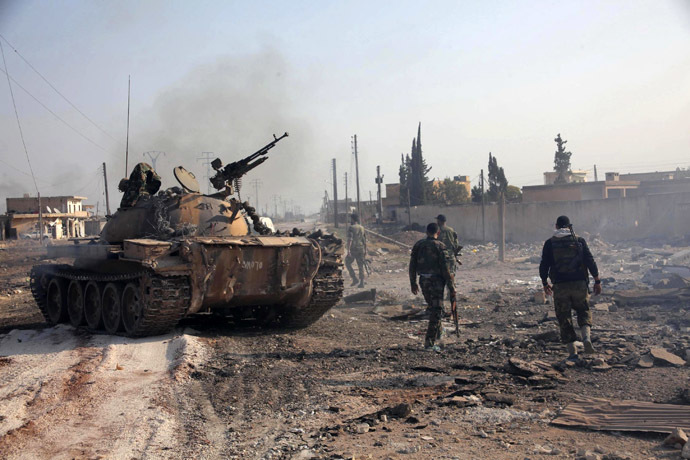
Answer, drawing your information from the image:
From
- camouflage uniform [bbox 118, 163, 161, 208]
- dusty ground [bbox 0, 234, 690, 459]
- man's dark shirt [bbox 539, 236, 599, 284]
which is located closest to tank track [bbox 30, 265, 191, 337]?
dusty ground [bbox 0, 234, 690, 459]

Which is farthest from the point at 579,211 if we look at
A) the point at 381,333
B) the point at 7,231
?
the point at 7,231

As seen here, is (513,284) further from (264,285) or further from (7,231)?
(7,231)

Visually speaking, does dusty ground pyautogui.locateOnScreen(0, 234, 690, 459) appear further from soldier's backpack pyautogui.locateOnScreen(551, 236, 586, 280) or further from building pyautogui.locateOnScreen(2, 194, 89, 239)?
building pyautogui.locateOnScreen(2, 194, 89, 239)

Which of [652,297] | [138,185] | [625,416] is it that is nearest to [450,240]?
[652,297]

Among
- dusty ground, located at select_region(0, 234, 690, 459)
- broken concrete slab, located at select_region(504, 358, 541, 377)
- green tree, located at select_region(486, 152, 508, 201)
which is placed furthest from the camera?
green tree, located at select_region(486, 152, 508, 201)

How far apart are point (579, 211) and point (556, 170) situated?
76.9 feet

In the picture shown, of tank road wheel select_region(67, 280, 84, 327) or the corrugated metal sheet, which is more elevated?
tank road wheel select_region(67, 280, 84, 327)

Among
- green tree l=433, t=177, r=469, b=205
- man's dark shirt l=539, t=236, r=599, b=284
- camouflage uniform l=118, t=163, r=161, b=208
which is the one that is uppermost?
green tree l=433, t=177, r=469, b=205

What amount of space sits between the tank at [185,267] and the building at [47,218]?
31.2 m

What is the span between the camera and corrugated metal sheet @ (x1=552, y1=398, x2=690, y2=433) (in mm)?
4367

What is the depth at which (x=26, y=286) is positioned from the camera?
19547mm

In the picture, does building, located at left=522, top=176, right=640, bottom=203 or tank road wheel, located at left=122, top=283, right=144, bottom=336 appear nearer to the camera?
tank road wheel, located at left=122, top=283, right=144, bottom=336

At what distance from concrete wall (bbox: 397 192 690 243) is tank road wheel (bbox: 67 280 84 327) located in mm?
22579

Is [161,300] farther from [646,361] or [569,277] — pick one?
[646,361]
